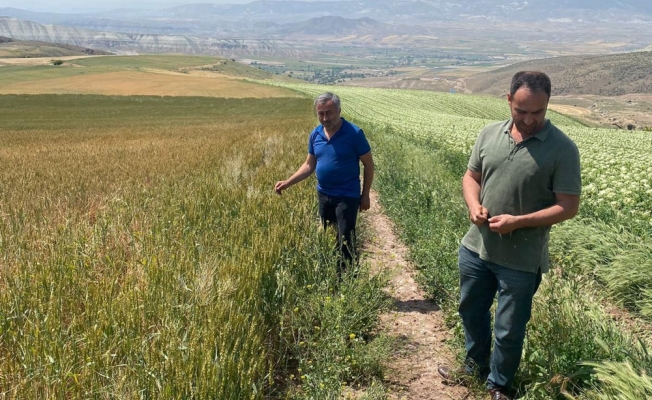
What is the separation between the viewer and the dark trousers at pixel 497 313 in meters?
2.92

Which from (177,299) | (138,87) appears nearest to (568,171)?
(177,299)

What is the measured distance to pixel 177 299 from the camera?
2977mm

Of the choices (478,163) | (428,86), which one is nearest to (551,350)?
(478,163)

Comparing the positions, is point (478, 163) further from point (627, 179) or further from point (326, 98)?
point (627, 179)

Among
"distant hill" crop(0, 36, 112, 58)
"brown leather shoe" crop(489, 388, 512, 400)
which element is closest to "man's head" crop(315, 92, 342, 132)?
"brown leather shoe" crop(489, 388, 512, 400)

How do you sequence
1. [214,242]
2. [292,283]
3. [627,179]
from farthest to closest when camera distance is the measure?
[627,179]
[214,242]
[292,283]

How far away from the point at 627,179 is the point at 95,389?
907 cm

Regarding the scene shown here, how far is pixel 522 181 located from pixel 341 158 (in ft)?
6.96

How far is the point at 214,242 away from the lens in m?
4.16

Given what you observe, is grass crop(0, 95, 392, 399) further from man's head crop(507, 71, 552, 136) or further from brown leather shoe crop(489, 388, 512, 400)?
man's head crop(507, 71, 552, 136)

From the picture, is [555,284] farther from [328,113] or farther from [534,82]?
[328,113]

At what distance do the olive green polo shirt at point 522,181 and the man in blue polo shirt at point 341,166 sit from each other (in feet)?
5.57

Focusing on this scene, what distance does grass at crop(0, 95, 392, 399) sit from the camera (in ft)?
7.39

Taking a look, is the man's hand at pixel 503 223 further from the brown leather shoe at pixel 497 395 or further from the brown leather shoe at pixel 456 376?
the brown leather shoe at pixel 456 376
